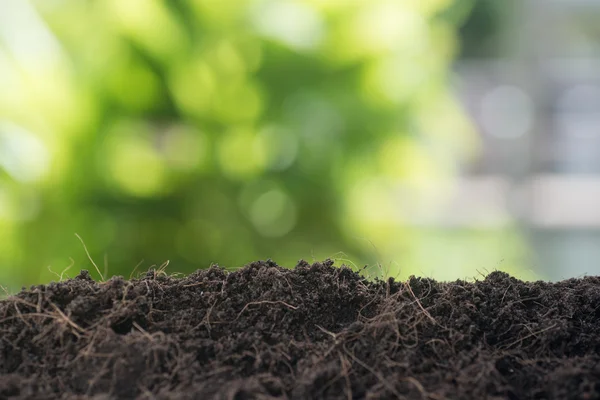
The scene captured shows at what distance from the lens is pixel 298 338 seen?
1.72 ft

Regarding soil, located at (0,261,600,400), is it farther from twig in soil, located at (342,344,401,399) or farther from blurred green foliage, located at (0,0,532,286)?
blurred green foliage, located at (0,0,532,286)

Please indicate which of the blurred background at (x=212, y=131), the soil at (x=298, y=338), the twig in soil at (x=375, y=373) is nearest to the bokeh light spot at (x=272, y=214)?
the blurred background at (x=212, y=131)

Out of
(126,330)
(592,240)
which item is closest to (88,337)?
(126,330)

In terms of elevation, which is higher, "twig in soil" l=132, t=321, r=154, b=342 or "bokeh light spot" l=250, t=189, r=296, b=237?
"bokeh light spot" l=250, t=189, r=296, b=237

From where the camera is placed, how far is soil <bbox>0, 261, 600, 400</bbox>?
1.49 ft

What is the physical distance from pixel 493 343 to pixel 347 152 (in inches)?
70.4

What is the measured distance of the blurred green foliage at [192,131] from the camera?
6.76 feet

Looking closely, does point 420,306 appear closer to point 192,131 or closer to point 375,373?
point 375,373

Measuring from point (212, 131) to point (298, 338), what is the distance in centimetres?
167

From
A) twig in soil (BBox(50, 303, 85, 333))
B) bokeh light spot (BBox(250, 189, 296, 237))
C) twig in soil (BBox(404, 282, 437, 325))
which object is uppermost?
bokeh light spot (BBox(250, 189, 296, 237))

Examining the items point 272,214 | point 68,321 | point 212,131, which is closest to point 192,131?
point 212,131

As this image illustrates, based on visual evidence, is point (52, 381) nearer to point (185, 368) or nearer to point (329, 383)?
point (185, 368)

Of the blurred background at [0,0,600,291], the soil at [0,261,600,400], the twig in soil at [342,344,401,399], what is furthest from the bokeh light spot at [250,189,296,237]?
the twig in soil at [342,344,401,399]

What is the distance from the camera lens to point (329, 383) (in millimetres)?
454
